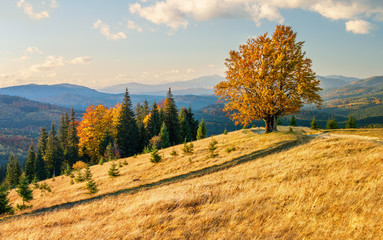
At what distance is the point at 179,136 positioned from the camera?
5669 centimetres

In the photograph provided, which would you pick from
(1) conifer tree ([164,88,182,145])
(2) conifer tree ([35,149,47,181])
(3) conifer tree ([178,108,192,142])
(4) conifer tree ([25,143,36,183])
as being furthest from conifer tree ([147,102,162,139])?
(4) conifer tree ([25,143,36,183])

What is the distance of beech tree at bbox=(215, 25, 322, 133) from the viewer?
23.2m

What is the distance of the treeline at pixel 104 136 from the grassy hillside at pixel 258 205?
110 ft

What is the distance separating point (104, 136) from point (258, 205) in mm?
45896

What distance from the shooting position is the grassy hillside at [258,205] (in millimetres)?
7473

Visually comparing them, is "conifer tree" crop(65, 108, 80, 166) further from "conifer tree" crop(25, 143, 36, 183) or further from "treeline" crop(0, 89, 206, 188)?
Result: "conifer tree" crop(25, 143, 36, 183)

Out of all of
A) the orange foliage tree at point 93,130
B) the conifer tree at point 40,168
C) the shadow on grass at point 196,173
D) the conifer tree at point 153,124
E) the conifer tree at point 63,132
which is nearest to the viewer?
the shadow on grass at point 196,173

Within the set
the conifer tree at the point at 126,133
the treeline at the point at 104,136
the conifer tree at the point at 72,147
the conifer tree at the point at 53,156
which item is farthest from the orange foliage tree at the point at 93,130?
the conifer tree at the point at 53,156

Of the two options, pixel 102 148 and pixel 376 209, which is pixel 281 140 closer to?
pixel 376 209

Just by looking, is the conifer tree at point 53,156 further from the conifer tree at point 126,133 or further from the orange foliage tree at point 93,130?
the conifer tree at point 126,133

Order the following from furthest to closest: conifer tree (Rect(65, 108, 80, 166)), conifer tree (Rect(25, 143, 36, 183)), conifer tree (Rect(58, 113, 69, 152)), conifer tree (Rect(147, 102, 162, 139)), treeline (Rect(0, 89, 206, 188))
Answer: conifer tree (Rect(58, 113, 69, 152)) → conifer tree (Rect(25, 143, 36, 183)) → conifer tree (Rect(147, 102, 162, 139)) → conifer tree (Rect(65, 108, 80, 166)) → treeline (Rect(0, 89, 206, 188))

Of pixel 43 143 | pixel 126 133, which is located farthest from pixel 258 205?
pixel 43 143

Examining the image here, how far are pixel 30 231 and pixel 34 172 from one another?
61931mm

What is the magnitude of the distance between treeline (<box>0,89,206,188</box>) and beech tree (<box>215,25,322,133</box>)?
2694 cm
